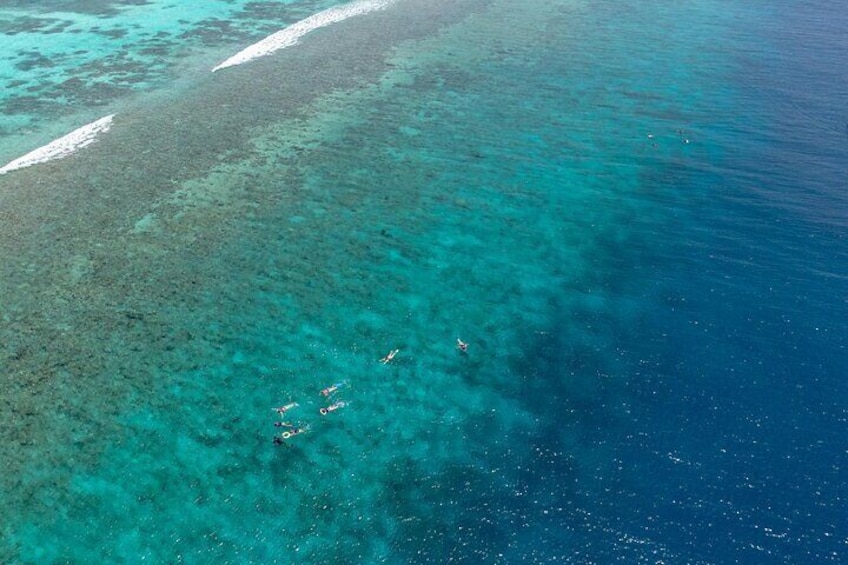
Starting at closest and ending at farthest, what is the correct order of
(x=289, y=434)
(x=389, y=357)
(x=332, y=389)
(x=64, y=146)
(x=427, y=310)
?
(x=289, y=434), (x=332, y=389), (x=389, y=357), (x=427, y=310), (x=64, y=146)

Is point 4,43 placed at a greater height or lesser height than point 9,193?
greater

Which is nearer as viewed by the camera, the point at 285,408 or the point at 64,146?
the point at 285,408

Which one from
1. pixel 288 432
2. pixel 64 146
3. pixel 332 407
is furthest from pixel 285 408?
pixel 64 146

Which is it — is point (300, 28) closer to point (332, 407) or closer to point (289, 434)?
point (332, 407)

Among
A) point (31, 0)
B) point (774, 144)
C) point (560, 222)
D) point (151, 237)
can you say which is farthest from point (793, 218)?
point (31, 0)

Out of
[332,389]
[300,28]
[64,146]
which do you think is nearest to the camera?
[332,389]

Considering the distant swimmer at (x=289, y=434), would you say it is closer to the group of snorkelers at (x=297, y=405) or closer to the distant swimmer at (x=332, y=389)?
the group of snorkelers at (x=297, y=405)

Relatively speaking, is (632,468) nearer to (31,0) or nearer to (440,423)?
(440,423)
